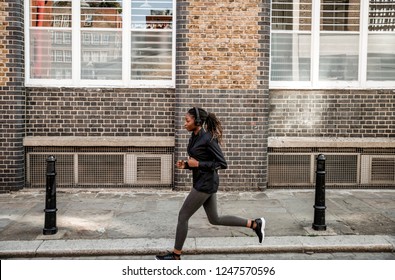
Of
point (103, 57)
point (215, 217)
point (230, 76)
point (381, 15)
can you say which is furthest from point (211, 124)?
point (381, 15)

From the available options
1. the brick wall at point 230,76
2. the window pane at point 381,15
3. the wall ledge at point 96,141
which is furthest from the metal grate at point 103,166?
the window pane at point 381,15

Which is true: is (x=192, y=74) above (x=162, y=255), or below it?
above

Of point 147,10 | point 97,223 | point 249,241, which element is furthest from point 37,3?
point 249,241

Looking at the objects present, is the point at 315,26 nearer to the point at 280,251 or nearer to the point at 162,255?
the point at 280,251

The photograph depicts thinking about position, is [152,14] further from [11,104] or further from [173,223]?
[173,223]

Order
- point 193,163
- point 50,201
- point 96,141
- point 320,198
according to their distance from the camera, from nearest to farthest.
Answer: point 193,163, point 50,201, point 320,198, point 96,141

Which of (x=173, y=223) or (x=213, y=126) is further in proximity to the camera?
(x=173, y=223)

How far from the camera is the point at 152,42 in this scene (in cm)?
1002

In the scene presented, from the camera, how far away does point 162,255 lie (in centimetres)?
617

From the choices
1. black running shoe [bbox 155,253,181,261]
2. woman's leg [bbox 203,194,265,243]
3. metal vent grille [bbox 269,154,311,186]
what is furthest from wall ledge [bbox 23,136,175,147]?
black running shoe [bbox 155,253,181,261]

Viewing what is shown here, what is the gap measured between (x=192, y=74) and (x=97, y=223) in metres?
3.63

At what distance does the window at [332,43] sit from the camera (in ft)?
33.3

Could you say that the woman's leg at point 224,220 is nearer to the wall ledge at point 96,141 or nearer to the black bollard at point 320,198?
the black bollard at point 320,198

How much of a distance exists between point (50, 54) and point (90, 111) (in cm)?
146
